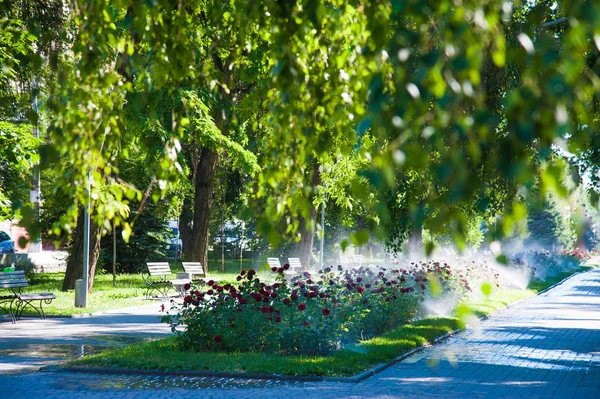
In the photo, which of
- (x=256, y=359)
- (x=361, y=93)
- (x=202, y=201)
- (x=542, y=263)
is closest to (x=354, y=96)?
(x=361, y=93)

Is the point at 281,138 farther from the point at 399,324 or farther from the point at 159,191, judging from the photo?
the point at 399,324

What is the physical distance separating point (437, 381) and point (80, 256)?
17.4 metres

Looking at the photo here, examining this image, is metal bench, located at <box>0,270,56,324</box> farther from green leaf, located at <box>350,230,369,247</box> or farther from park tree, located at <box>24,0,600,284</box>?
green leaf, located at <box>350,230,369,247</box>

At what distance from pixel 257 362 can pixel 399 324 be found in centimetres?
637

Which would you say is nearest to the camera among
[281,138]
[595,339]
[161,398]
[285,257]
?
[281,138]

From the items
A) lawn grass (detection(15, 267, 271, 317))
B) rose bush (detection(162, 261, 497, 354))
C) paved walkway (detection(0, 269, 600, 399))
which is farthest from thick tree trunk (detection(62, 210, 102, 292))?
paved walkway (detection(0, 269, 600, 399))

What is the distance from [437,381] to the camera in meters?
11.5

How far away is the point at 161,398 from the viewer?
10.1m

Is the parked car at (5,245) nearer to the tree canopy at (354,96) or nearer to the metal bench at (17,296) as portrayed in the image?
the metal bench at (17,296)

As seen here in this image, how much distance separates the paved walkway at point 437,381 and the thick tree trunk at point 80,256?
12.8m

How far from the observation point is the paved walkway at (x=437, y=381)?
10461 mm

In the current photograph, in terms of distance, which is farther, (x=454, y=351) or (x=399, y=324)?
(x=399, y=324)

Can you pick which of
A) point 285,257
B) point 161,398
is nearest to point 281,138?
point 161,398

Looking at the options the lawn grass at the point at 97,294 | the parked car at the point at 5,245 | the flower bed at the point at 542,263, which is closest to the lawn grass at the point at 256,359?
the lawn grass at the point at 97,294
